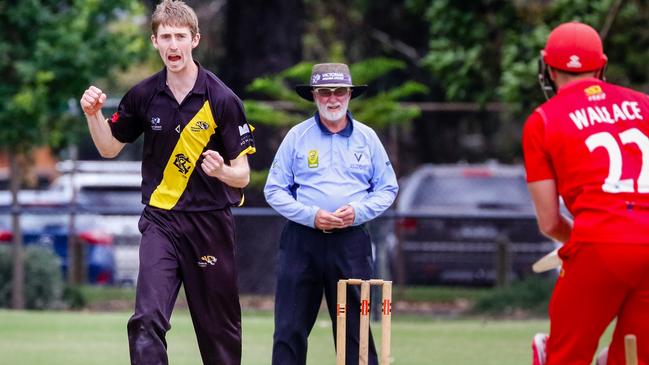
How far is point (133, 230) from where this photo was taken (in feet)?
61.0

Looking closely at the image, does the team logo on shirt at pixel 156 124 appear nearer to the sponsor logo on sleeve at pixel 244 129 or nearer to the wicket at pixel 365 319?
the sponsor logo on sleeve at pixel 244 129

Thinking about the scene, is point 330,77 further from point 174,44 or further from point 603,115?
point 603,115

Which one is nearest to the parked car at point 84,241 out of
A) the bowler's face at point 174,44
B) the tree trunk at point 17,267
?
the tree trunk at point 17,267

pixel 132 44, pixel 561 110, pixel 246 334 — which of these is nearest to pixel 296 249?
pixel 561 110

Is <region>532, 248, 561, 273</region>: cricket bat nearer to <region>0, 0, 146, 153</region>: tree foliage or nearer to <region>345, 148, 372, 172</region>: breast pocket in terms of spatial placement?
<region>345, 148, 372, 172</region>: breast pocket

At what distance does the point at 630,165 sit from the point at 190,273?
117 inches

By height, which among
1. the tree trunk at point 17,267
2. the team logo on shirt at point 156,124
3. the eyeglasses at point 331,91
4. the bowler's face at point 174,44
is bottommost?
the tree trunk at point 17,267

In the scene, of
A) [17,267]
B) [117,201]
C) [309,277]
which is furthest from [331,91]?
[117,201]

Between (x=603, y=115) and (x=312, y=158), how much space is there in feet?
9.52

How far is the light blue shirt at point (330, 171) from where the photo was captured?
8.49m

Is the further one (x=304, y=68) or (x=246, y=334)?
(x=304, y=68)

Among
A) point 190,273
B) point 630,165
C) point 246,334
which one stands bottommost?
point 246,334

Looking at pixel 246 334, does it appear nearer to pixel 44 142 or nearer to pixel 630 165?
pixel 44 142

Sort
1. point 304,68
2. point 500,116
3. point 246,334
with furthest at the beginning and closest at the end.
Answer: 1. point 500,116
2. point 304,68
3. point 246,334
